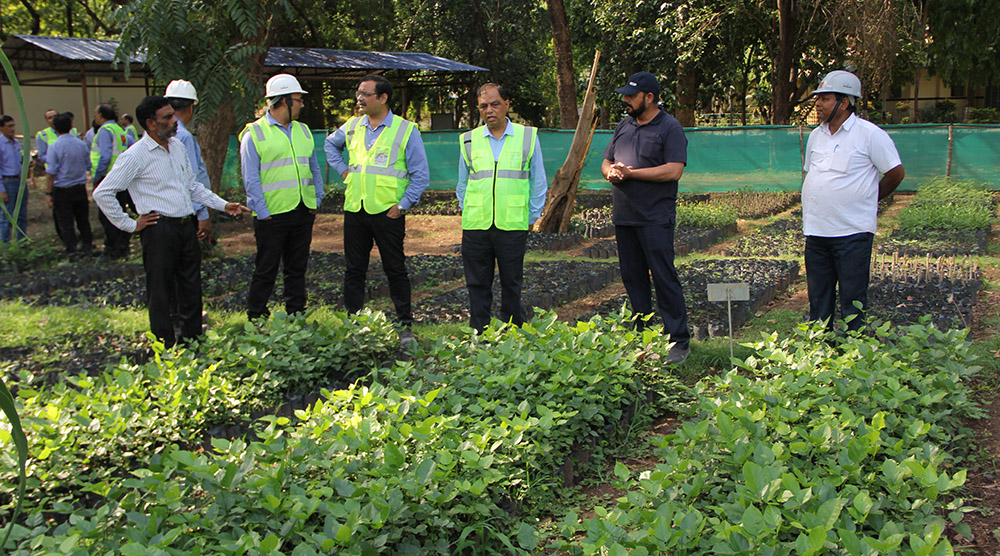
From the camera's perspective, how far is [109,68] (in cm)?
2078

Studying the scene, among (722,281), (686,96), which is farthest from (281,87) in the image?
(686,96)

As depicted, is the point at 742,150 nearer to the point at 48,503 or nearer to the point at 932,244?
the point at 932,244

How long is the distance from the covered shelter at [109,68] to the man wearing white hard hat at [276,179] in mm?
11995

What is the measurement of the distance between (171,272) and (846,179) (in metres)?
4.27

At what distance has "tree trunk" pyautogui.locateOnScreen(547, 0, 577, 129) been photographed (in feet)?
52.2

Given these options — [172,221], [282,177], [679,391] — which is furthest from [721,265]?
[172,221]

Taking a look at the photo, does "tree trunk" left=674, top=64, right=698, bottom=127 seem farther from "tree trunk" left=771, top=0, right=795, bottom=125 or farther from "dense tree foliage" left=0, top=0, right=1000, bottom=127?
"tree trunk" left=771, top=0, right=795, bottom=125

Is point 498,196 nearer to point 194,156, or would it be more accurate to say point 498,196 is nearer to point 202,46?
point 194,156

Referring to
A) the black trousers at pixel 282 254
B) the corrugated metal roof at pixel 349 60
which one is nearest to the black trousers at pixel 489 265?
the black trousers at pixel 282 254

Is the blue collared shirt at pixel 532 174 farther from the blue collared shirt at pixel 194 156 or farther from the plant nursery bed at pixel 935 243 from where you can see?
the plant nursery bed at pixel 935 243

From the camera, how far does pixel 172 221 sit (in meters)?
5.32

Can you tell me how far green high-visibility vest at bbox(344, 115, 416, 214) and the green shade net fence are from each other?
10.1 meters

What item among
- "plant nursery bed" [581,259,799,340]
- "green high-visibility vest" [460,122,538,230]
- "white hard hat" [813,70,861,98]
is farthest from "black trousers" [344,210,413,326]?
"white hard hat" [813,70,861,98]

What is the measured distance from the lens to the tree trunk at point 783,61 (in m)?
16.3
